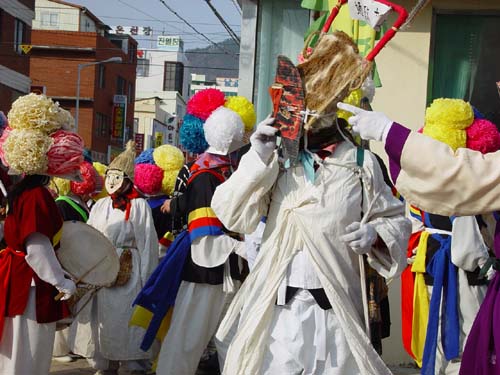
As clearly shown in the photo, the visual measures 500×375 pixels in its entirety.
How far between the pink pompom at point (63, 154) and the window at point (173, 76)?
279ft

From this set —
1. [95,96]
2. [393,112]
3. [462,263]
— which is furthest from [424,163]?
[95,96]

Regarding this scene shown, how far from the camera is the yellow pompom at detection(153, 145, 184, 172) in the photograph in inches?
343

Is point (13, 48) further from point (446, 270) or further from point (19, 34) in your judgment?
point (446, 270)

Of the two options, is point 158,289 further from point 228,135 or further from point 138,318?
point 228,135

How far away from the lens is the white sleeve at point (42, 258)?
517 centimetres

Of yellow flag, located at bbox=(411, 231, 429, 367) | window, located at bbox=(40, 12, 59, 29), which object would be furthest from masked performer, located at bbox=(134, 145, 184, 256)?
window, located at bbox=(40, 12, 59, 29)

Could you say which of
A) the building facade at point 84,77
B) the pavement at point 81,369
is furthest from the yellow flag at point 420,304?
the building facade at point 84,77

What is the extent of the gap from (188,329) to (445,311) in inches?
76.6

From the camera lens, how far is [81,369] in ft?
25.5

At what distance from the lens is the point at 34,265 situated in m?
5.20

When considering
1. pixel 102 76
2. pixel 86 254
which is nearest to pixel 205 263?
pixel 86 254

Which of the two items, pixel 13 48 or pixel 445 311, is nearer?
pixel 445 311

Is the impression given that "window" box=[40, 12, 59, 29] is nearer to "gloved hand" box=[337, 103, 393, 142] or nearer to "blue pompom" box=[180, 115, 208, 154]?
"blue pompom" box=[180, 115, 208, 154]

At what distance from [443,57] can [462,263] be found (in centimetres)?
283
